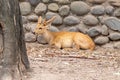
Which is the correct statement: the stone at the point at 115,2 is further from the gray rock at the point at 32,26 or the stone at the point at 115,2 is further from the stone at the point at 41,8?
the gray rock at the point at 32,26

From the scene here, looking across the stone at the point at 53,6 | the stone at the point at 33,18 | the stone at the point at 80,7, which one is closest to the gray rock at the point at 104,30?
the stone at the point at 80,7

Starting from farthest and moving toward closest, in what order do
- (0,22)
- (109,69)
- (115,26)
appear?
(115,26) < (109,69) < (0,22)

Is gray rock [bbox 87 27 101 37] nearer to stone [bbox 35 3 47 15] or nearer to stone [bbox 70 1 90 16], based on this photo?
stone [bbox 70 1 90 16]

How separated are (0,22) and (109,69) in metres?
2.03

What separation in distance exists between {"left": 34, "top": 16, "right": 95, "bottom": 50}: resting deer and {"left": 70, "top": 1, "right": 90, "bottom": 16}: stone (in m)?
0.49

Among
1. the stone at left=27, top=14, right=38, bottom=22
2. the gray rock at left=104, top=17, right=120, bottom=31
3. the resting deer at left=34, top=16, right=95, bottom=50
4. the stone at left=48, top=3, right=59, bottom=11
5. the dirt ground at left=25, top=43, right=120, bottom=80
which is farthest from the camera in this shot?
the stone at left=27, top=14, right=38, bottom=22

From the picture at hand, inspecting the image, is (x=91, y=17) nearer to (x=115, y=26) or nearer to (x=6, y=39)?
(x=115, y=26)

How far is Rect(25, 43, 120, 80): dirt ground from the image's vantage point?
244 inches

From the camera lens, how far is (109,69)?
6750mm

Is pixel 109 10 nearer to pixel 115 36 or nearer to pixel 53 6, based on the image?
pixel 115 36

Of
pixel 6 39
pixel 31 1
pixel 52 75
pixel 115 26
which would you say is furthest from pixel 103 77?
pixel 31 1

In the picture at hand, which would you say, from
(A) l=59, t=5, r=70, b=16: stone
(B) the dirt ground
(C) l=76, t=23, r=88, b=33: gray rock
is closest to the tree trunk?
(B) the dirt ground

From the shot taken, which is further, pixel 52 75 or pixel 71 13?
pixel 71 13

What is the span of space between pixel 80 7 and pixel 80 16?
0.67ft
